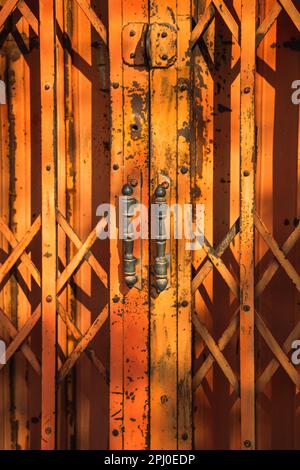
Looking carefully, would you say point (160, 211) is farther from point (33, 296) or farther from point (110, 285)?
point (33, 296)

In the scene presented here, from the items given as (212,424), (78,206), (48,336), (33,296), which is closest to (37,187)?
(78,206)

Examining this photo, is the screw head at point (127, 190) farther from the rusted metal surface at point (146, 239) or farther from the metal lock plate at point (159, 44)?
the metal lock plate at point (159, 44)

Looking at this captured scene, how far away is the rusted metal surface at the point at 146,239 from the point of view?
8.18 feet

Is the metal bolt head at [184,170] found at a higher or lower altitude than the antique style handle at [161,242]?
higher

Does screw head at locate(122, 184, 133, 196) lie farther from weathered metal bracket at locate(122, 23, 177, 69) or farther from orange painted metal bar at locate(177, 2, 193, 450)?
weathered metal bracket at locate(122, 23, 177, 69)

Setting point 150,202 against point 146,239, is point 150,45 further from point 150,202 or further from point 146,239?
point 146,239

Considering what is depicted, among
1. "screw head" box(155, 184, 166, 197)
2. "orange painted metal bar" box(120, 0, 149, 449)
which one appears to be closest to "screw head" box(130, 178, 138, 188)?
"orange painted metal bar" box(120, 0, 149, 449)

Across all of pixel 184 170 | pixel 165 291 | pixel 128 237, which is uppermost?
pixel 184 170

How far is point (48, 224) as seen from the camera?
2.59 m

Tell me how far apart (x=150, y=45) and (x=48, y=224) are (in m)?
0.93

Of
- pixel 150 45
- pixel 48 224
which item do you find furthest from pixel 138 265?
pixel 150 45

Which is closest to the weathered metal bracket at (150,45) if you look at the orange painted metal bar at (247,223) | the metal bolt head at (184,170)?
the orange painted metal bar at (247,223)

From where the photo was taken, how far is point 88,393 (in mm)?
2791
